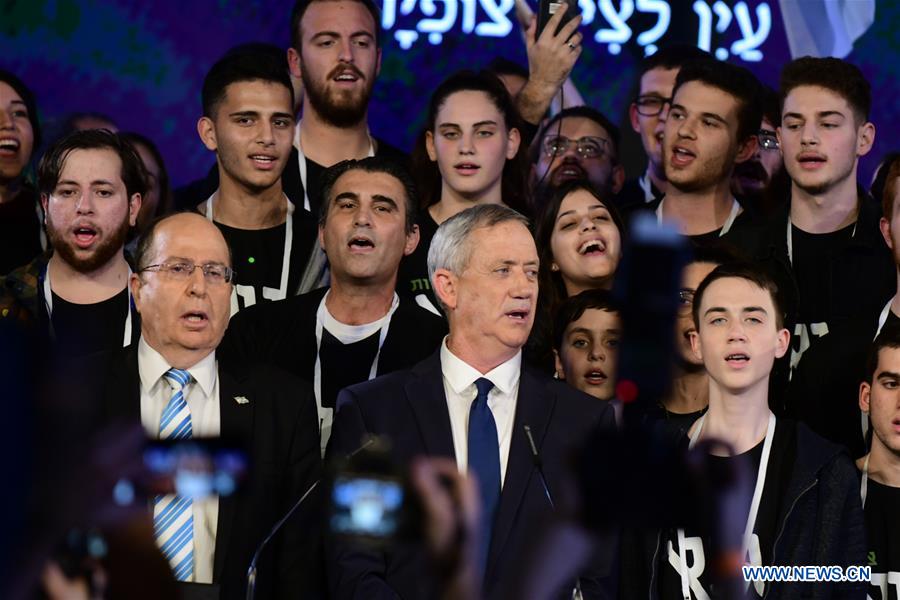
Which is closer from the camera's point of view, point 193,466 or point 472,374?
point 193,466

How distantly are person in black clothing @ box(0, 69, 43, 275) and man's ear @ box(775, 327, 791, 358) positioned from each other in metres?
2.63

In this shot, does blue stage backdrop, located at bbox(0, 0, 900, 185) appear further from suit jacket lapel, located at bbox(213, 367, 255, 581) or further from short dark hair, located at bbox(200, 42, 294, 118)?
suit jacket lapel, located at bbox(213, 367, 255, 581)

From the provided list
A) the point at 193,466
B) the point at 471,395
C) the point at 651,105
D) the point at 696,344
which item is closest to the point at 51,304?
the point at 471,395

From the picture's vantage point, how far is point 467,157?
5191 millimetres

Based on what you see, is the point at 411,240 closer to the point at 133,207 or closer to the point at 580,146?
the point at 133,207

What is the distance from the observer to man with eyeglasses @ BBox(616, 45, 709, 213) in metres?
5.85

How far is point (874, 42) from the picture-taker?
6.70 m

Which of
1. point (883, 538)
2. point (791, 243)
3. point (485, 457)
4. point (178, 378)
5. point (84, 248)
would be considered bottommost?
point (883, 538)

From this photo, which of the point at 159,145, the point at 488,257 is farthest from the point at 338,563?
the point at 159,145

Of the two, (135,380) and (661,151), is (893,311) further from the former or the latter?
(135,380)

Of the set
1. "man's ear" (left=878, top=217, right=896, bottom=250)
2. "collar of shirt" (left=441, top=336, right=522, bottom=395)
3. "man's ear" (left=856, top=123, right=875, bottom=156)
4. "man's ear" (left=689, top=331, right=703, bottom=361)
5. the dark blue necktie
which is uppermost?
"man's ear" (left=856, top=123, right=875, bottom=156)

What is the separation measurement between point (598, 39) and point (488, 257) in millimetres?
2784

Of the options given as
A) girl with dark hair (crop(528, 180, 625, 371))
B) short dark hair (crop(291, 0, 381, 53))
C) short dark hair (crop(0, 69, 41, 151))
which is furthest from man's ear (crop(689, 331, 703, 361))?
short dark hair (crop(0, 69, 41, 151))

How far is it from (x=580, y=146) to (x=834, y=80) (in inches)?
43.8
